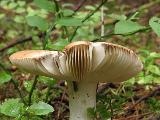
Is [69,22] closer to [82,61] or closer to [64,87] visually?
[82,61]

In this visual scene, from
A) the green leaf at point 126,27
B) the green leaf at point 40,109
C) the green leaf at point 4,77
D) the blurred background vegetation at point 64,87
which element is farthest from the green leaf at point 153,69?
the green leaf at point 40,109

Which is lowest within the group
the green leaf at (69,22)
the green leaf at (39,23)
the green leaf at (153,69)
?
the green leaf at (153,69)

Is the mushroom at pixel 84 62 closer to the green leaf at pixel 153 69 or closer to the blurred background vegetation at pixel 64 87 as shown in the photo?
the blurred background vegetation at pixel 64 87

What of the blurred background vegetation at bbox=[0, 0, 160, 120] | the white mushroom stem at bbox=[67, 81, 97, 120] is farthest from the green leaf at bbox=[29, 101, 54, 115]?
the white mushroom stem at bbox=[67, 81, 97, 120]

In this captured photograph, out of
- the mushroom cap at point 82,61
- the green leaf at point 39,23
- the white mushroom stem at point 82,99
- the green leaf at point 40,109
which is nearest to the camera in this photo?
the mushroom cap at point 82,61

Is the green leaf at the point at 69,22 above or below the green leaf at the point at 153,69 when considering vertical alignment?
above

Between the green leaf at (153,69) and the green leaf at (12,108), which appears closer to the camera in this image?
the green leaf at (12,108)

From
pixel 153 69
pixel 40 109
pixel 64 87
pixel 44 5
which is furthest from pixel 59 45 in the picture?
pixel 153 69

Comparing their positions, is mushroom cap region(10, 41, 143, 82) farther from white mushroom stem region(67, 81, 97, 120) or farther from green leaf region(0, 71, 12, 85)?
green leaf region(0, 71, 12, 85)
